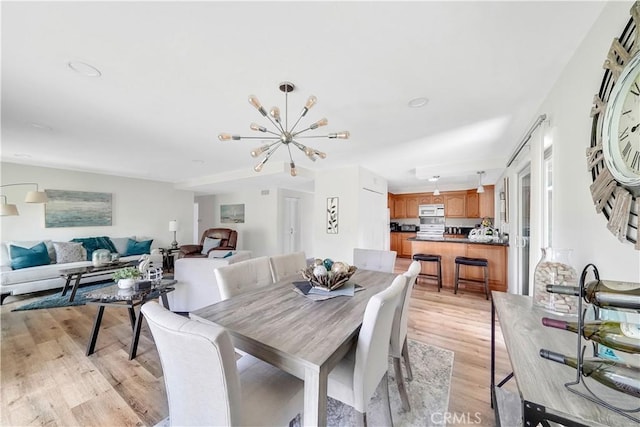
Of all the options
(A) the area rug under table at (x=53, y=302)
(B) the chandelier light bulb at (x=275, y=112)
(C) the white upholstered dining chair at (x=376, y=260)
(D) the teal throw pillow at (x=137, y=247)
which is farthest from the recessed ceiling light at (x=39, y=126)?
(C) the white upholstered dining chair at (x=376, y=260)

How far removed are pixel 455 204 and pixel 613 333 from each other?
684cm

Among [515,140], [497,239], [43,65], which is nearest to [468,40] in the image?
[515,140]

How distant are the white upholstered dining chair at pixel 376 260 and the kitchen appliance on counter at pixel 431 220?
476 centimetres

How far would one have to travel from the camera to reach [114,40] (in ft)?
4.71

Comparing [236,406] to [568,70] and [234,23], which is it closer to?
[234,23]

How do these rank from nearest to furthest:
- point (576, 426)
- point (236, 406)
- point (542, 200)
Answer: point (576, 426) < point (236, 406) < point (542, 200)

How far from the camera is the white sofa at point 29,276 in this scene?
3.61m

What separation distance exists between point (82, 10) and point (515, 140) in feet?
14.1

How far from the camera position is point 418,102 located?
216 centimetres

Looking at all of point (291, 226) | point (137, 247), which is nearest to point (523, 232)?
point (291, 226)

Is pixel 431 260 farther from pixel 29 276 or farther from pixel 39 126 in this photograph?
pixel 29 276

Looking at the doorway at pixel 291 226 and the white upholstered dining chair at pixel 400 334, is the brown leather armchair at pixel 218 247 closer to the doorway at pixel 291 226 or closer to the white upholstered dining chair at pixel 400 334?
the doorway at pixel 291 226

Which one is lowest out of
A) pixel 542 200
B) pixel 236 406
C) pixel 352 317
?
pixel 236 406

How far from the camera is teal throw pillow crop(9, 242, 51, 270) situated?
387cm
